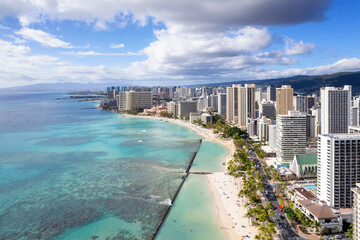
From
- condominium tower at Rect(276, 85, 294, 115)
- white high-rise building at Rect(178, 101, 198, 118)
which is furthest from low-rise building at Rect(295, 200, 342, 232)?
white high-rise building at Rect(178, 101, 198, 118)

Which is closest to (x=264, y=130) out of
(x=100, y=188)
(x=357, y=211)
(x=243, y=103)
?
(x=243, y=103)

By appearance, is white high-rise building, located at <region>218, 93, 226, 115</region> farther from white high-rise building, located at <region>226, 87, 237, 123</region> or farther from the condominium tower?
the condominium tower

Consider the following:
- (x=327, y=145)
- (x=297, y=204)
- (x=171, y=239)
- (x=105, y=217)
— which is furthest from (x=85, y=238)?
(x=327, y=145)

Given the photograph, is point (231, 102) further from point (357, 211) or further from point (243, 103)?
point (357, 211)

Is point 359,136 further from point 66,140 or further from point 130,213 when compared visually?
point 66,140

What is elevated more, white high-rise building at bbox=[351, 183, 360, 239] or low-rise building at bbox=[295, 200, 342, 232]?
white high-rise building at bbox=[351, 183, 360, 239]

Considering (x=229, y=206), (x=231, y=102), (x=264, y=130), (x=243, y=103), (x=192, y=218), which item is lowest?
(x=192, y=218)

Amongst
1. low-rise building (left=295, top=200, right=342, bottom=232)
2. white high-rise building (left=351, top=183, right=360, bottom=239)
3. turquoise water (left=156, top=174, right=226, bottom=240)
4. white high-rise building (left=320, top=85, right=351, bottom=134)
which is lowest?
turquoise water (left=156, top=174, right=226, bottom=240)
